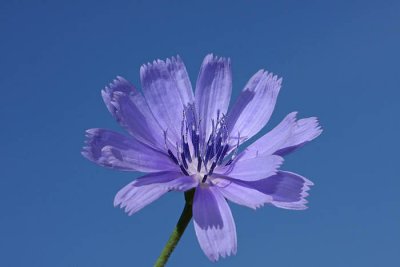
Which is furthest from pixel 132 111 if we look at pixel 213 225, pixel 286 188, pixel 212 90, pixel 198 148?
pixel 286 188

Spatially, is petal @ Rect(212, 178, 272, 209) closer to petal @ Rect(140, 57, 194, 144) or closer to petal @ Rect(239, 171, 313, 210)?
petal @ Rect(239, 171, 313, 210)

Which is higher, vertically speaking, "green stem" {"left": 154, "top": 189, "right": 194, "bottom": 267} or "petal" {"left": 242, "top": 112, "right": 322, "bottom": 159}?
"petal" {"left": 242, "top": 112, "right": 322, "bottom": 159}

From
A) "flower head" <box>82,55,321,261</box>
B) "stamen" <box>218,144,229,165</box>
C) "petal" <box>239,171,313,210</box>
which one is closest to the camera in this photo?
"flower head" <box>82,55,321,261</box>

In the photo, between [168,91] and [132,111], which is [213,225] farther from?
[168,91]

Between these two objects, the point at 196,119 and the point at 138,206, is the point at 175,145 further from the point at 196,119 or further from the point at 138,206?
the point at 138,206

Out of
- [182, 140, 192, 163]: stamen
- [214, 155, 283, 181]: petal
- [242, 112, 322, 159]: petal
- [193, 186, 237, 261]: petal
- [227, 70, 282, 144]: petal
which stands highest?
[227, 70, 282, 144]: petal

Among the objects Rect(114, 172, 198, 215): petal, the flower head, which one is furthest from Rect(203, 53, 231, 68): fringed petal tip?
Rect(114, 172, 198, 215): petal
